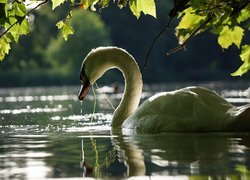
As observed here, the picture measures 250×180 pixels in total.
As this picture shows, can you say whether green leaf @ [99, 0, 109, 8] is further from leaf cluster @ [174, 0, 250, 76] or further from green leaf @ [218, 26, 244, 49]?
green leaf @ [218, 26, 244, 49]

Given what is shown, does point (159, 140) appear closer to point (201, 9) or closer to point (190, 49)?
point (201, 9)

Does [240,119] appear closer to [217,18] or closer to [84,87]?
[217,18]

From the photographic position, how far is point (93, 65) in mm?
12023

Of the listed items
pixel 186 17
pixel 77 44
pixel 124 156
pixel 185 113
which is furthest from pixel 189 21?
pixel 77 44

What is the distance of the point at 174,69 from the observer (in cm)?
11538

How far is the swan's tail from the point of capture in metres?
9.45

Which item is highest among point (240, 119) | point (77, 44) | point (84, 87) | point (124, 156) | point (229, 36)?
point (77, 44)

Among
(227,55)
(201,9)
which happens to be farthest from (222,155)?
(227,55)

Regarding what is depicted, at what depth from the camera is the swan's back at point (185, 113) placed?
9789 mm

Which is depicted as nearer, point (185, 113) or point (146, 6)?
point (146, 6)

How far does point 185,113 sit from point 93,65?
102 inches

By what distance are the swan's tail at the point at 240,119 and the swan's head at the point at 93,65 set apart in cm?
296

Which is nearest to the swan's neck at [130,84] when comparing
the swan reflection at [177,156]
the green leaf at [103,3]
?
the swan reflection at [177,156]

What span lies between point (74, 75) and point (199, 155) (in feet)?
280
